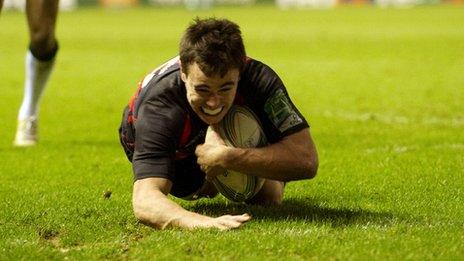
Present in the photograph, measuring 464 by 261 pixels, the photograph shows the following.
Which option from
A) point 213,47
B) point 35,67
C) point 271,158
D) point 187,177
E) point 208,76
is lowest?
point 35,67

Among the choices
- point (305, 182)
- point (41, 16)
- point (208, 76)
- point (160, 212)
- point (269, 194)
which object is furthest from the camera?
point (41, 16)

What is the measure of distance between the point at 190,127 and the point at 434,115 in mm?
6360

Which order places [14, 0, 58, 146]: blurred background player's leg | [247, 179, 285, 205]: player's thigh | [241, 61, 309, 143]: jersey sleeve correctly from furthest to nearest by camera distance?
1. [14, 0, 58, 146]: blurred background player's leg
2. [247, 179, 285, 205]: player's thigh
3. [241, 61, 309, 143]: jersey sleeve

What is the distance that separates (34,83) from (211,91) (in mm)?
4631

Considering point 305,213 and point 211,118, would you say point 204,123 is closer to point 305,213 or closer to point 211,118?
point 211,118

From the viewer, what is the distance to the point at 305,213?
6113mm

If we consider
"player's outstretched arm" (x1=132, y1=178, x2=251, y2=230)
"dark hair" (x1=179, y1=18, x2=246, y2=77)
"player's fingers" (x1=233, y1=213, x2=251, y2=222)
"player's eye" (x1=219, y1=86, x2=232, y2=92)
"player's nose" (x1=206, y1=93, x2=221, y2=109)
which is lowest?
"player's outstretched arm" (x1=132, y1=178, x2=251, y2=230)

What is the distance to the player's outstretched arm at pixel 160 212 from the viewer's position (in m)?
5.52

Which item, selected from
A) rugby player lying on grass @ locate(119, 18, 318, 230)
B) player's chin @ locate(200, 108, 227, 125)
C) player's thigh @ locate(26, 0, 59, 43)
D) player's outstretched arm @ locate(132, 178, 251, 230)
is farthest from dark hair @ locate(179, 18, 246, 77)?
player's thigh @ locate(26, 0, 59, 43)

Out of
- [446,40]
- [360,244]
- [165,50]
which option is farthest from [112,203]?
[446,40]

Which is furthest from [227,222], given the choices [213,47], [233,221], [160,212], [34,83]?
[34,83]

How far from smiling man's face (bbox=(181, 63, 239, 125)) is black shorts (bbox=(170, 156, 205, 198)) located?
0.50 m

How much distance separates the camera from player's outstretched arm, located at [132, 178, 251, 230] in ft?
18.1

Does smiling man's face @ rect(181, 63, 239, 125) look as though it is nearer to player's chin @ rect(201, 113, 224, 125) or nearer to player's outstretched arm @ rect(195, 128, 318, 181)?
player's chin @ rect(201, 113, 224, 125)
